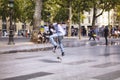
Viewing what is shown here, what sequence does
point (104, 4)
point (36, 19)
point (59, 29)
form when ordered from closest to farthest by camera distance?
point (59, 29) → point (36, 19) → point (104, 4)

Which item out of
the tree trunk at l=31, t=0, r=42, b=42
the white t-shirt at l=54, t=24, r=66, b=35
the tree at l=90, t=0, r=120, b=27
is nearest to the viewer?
the white t-shirt at l=54, t=24, r=66, b=35

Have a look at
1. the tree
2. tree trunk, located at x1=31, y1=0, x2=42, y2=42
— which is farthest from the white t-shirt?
Result: the tree

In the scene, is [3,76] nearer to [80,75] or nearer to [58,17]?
[80,75]

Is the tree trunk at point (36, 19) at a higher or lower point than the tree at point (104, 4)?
lower

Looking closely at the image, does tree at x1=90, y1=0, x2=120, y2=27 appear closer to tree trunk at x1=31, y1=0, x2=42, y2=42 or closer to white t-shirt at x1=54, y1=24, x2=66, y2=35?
tree trunk at x1=31, y1=0, x2=42, y2=42

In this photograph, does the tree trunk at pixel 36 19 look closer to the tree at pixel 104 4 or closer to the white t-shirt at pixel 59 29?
the white t-shirt at pixel 59 29

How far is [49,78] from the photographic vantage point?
931 cm

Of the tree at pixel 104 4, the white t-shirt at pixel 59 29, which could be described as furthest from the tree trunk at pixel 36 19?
the tree at pixel 104 4

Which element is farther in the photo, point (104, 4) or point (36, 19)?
point (104, 4)

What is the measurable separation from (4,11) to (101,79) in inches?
2133

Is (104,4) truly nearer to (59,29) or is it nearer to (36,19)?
(36,19)

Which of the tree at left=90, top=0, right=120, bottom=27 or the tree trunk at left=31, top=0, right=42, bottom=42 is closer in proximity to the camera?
the tree trunk at left=31, top=0, right=42, bottom=42

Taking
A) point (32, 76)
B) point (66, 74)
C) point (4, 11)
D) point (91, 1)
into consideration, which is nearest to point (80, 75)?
point (66, 74)

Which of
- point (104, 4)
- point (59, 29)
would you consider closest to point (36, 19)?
point (59, 29)
